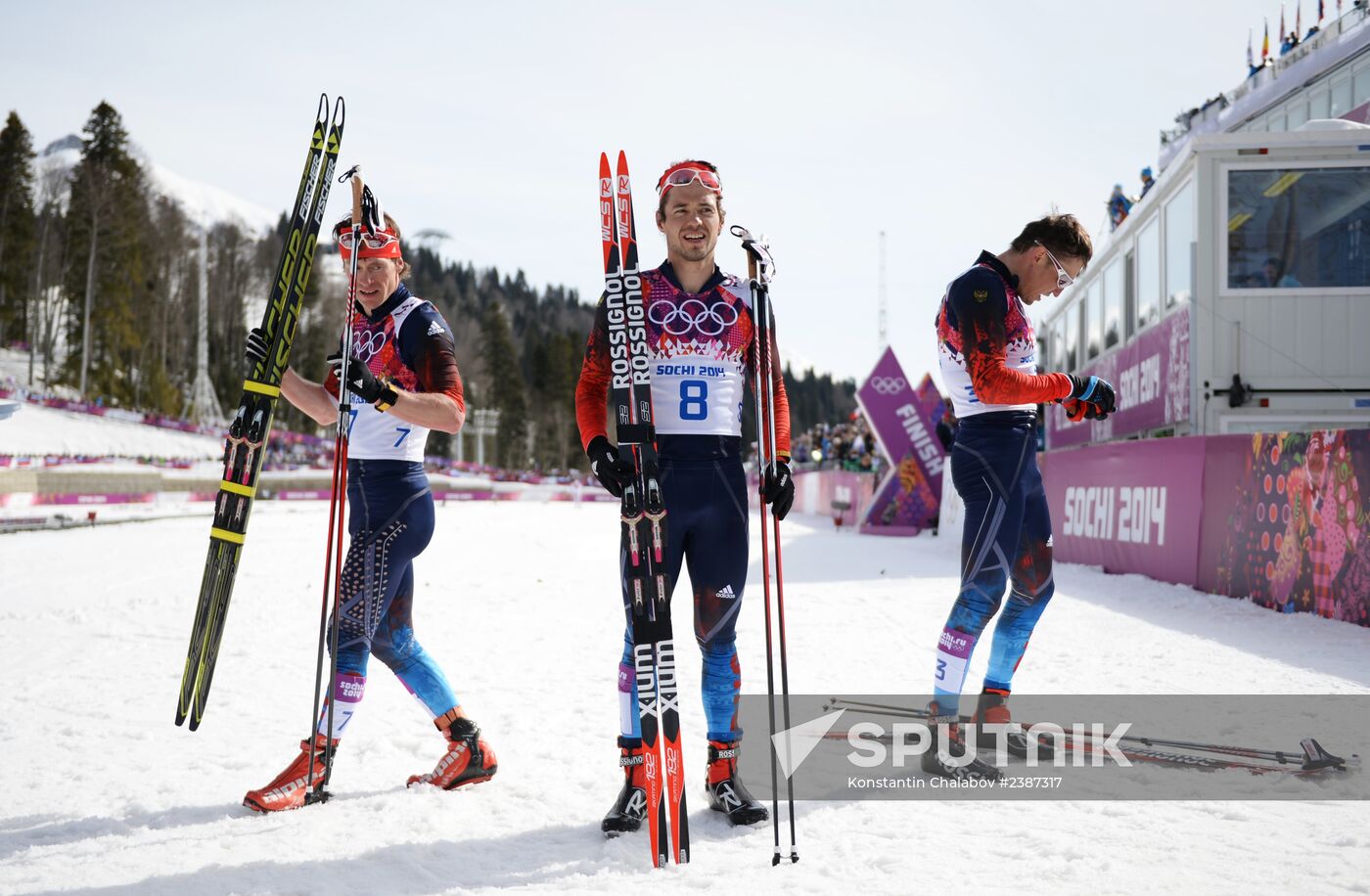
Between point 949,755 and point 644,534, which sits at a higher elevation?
point 644,534

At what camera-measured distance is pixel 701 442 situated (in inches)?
133

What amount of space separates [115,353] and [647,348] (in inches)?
2252

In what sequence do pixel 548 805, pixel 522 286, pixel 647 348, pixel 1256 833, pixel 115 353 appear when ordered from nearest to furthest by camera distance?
pixel 1256 833 < pixel 647 348 < pixel 548 805 < pixel 115 353 < pixel 522 286

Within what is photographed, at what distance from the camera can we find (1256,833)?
316cm

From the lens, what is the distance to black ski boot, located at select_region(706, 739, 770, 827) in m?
3.36

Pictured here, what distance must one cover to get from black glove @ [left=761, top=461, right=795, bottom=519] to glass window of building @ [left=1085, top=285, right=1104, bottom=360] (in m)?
12.7

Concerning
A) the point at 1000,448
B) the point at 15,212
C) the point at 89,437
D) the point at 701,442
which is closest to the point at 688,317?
the point at 701,442

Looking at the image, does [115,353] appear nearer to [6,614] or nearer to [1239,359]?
[6,614]

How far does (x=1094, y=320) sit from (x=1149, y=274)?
3255 millimetres

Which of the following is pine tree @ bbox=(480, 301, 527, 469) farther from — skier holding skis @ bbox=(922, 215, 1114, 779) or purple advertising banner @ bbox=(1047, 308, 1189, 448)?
skier holding skis @ bbox=(922, 215, 1114, 779)

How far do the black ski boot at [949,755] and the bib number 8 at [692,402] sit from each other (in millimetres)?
1687

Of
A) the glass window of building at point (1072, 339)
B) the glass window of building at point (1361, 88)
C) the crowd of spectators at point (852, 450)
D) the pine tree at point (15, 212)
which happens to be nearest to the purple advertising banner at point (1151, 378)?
the glass window of building at point (1072, 339)

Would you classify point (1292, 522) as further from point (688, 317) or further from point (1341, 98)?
point (1341, 98)

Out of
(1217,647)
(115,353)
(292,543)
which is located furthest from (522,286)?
(1217,647)
